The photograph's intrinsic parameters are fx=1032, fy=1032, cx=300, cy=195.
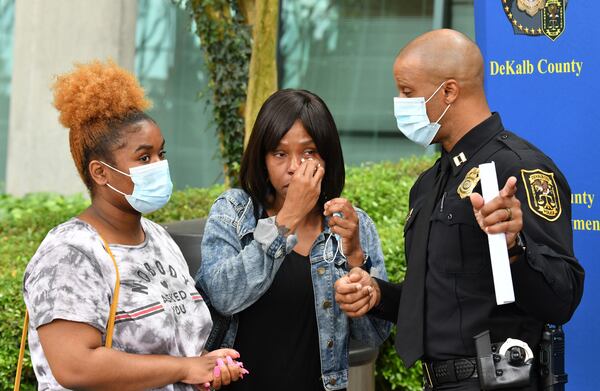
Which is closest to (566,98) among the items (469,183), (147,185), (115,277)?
(469,183)

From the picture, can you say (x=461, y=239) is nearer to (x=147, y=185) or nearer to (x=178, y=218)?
(x=147, y=185)

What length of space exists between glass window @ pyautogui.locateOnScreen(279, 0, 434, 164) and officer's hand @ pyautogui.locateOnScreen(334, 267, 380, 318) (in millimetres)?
7609

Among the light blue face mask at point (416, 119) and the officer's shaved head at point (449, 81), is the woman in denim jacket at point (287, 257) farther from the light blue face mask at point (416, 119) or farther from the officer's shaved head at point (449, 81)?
the officer's shaved head at point (449, 81)

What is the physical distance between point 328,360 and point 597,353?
3.95ft

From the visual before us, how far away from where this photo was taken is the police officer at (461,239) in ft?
10.2

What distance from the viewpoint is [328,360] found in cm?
356

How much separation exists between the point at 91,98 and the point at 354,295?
42.4 inches

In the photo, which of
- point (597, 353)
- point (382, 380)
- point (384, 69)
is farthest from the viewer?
point (384, 69)

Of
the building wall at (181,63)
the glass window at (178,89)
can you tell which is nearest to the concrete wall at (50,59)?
the building wall at (181,63)

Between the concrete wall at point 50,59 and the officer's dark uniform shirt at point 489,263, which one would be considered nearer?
the officer's dark uniform shirt at point 489,263

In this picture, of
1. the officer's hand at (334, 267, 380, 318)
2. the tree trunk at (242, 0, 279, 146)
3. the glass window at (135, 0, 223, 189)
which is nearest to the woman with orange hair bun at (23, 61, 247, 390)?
the officer's hand at (334, 267, 380, 318)

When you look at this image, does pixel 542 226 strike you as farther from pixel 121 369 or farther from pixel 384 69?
pixel 384 69

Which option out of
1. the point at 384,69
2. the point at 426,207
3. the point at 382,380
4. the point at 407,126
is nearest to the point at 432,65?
the point at 407,126

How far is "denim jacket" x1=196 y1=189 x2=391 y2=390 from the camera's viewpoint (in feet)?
11.3
